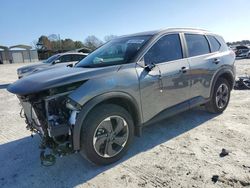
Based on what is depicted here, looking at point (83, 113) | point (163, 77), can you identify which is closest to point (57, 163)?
point (83, 113)

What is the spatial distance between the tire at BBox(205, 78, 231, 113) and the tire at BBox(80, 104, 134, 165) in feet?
7.88

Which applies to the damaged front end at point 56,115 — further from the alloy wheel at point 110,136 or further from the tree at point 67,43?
the tree at point 67,43

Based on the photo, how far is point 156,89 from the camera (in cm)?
376

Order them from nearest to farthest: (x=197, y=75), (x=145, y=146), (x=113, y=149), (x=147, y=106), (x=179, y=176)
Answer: (x=179, y=176)
(x=113, y=149)
(x=147, y=106)
(x=145, y=146)
(x=197, y=75)

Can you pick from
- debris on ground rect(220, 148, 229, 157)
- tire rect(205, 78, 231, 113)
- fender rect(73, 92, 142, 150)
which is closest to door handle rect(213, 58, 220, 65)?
tire rect(205, 78, 231, 113)

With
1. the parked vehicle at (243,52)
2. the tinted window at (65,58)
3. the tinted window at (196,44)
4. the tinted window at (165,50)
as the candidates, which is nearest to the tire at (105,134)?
the tinted window at (165,50)

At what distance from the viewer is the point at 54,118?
9.87 feet

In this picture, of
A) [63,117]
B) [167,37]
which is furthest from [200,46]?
[63,117]

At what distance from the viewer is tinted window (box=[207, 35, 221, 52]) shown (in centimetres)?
508

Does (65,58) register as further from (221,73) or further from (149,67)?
(149,67)

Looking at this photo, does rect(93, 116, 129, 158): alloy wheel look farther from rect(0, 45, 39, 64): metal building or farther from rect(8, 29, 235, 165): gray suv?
rect(0, 45, 39, 64): metal building

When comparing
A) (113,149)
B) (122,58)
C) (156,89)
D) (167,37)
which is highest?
(167,37)

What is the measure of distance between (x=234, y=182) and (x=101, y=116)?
184 centimetres

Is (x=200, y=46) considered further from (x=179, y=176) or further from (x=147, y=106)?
(x=179, y=176)
